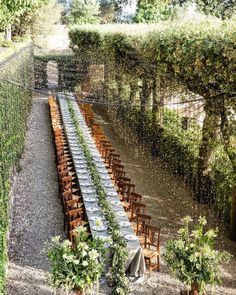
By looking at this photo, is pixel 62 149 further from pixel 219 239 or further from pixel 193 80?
pixel 219 239

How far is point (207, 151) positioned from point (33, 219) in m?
4.84

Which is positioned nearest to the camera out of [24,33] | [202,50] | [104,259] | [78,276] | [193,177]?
[78,276]

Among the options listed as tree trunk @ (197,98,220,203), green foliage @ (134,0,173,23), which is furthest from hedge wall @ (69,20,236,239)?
green foliage @ (134,0,173,23)

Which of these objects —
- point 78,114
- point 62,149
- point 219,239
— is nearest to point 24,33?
point 78,114

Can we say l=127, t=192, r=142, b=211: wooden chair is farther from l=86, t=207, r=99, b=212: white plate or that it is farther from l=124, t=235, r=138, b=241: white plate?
l=124, t=235, r=138, b=241: white plate

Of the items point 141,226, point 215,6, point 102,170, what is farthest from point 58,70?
point 141,226

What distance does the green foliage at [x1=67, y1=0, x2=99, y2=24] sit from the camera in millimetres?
45062

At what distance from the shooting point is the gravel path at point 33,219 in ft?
29.7

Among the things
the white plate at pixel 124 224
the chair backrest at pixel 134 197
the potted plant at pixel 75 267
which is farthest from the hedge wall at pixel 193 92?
the potted plant at pixel 75 267

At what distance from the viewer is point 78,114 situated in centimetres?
2100

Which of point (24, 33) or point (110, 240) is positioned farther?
point (24, 33)

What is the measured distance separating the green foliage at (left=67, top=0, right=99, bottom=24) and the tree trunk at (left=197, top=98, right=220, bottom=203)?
110 ft

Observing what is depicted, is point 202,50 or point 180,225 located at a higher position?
point 202,50

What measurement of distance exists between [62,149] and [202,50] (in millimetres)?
5980
